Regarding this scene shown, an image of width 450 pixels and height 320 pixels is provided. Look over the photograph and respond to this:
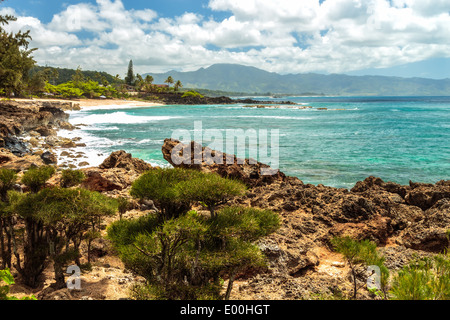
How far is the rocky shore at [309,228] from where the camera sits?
6199mm

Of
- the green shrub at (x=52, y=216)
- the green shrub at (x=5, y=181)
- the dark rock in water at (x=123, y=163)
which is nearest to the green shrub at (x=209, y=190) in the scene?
the green shrub at (x=52, y=216)

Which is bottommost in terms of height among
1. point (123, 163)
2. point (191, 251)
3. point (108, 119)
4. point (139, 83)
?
point (123, 163)

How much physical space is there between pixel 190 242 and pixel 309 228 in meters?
4.98

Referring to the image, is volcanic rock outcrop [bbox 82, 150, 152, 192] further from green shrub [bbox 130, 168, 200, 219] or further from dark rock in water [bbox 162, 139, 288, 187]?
green shrub [bbox 130, 168, 200, 219]

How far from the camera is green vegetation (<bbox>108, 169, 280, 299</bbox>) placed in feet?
15.0

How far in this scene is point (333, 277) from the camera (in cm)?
648

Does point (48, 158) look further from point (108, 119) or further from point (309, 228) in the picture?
point (108, 119)

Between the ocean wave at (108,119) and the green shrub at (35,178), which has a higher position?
the ocean wave at (108,119)

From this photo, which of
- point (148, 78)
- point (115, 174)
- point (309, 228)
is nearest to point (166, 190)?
point (309, 228)

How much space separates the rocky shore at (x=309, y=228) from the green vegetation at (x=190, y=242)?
139 centimetres

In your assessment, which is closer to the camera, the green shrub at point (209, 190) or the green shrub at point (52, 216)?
the green shrub at point (209, 190)

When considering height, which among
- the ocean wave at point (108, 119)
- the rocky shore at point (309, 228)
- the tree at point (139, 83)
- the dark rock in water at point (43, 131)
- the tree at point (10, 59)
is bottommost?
the rocky shore at point (309, 228)

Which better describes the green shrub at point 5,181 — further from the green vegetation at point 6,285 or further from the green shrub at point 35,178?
the green vegetation at point 6,285

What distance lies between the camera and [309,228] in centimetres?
889
